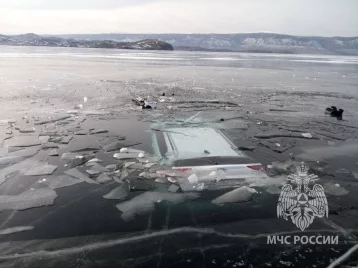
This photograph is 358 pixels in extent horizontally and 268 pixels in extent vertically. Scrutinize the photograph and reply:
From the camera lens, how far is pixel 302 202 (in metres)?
5.07

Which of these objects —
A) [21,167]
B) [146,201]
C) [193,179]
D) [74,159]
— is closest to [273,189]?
[193,179]

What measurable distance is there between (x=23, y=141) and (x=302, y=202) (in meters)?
6.80

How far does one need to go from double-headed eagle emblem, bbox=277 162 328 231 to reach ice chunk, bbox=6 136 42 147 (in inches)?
239

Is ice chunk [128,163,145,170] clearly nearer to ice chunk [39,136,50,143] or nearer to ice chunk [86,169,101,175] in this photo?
ice chunk [86,169,101,175]

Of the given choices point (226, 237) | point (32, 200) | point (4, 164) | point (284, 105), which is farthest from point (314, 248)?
point (284, 105)

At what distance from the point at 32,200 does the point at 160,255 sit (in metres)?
2.57

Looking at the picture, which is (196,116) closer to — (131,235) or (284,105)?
(284,105)

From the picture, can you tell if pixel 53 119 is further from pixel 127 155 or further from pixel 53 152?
pixel 127 155

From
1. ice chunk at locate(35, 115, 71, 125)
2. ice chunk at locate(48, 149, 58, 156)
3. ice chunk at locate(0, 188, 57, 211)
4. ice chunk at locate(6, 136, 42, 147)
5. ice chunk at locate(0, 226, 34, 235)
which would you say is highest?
ice chunk at locate(35, 115, 71, 125)

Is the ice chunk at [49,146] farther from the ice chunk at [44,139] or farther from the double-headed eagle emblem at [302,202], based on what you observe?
the double-headed eagle emblem at [302,202]

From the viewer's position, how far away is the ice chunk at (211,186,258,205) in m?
5.06

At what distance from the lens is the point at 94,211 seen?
466cm

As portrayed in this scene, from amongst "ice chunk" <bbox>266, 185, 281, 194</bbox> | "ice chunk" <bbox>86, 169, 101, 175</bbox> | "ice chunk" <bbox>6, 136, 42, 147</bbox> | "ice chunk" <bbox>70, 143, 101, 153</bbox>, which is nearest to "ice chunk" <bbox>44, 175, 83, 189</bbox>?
"ice chunk" <bbox>86, 169, 101, 175</bbox>

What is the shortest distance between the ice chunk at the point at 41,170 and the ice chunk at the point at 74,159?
365 mm
